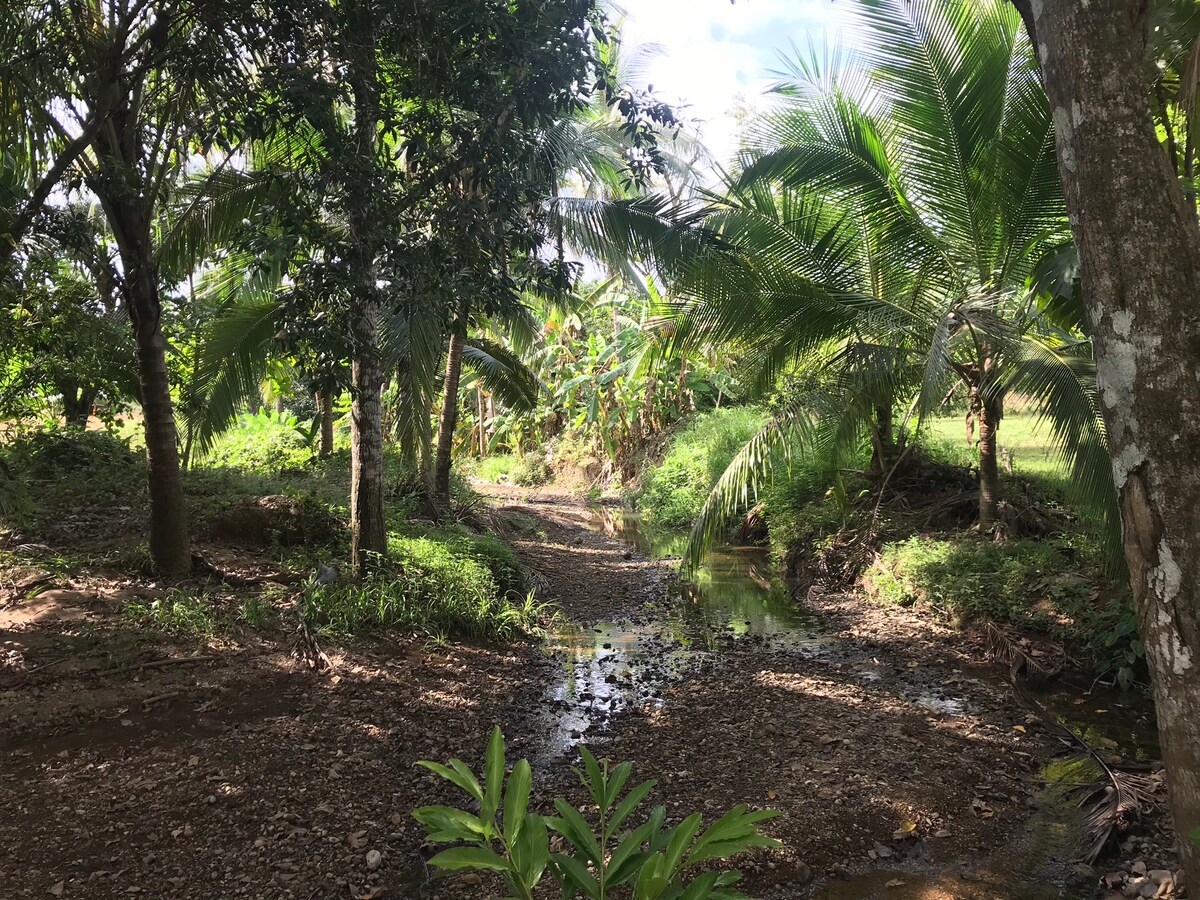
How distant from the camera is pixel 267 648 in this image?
6.09 meters

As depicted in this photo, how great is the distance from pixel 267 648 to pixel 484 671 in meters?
1.71

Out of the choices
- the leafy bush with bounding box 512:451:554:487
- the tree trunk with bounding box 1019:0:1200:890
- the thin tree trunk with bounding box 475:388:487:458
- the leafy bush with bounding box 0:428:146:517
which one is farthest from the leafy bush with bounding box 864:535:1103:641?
the thin tree trunk with bounding box 475:388:487:458

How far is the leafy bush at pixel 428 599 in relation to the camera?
22.2 ft

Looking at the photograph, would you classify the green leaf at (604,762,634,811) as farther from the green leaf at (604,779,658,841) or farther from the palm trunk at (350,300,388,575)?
the palm trunk at (350,300,388,575)

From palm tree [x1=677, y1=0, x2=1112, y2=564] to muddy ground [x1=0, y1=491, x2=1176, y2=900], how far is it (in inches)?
100

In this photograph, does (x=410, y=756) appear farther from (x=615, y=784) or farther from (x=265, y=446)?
(x=265, y=446)

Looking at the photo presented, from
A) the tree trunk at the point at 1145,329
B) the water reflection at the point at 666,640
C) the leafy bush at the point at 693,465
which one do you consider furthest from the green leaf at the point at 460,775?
the leafy bush at the point at 693,465

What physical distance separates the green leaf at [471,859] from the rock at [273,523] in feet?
23.1

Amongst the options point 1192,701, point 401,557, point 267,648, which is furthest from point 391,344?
point 1192,701

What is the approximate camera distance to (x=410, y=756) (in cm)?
495

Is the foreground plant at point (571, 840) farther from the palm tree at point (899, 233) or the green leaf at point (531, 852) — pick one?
the palm tree at point (899, 233)

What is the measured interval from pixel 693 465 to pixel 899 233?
26.0 ft

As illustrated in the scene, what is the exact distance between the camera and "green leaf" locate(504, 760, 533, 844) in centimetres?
175

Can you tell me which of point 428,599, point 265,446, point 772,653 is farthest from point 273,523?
point 265,446
